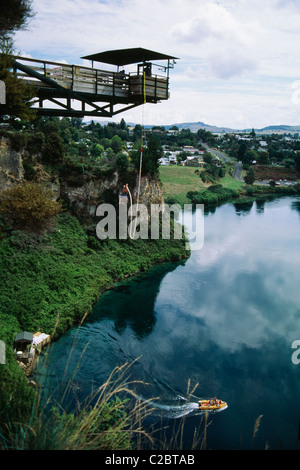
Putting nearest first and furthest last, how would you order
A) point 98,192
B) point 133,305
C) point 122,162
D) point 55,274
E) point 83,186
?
point 55,274 < point 133,305 < point 83,186 < point 98,192 < point 122,162

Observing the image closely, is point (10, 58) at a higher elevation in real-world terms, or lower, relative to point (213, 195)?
higher

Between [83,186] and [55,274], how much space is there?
946 centimetres

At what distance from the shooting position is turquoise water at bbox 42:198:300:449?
1478 centimetres

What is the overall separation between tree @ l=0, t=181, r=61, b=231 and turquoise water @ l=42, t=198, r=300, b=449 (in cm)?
701

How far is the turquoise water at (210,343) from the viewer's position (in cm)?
1478

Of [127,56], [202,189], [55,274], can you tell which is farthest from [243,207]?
[55,274]

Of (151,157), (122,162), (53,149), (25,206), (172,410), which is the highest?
(151,157)

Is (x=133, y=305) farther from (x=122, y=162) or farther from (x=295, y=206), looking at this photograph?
(x=295, y=206)

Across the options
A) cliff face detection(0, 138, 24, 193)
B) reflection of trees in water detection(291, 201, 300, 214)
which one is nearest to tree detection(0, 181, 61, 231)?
cliff face detection(0, 138, 24, 193)

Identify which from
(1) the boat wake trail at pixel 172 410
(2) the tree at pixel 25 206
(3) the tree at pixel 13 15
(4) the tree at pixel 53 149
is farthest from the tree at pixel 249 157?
(1) the boat wake trail at pixel 172 410

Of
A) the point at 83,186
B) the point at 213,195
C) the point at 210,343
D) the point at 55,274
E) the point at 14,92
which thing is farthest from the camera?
the point at 213,195

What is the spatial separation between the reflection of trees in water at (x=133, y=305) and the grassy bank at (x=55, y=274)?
788mm

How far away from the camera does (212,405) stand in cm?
1486
